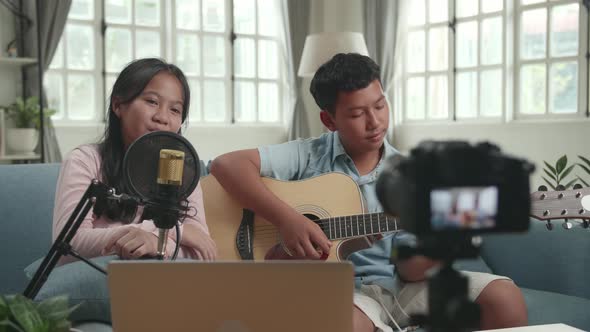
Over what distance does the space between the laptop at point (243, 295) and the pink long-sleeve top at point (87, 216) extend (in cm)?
58

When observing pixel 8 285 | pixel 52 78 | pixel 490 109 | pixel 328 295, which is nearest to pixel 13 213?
pixel 8 285

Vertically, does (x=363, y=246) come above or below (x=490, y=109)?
below

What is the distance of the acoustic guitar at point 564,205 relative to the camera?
1388 mm

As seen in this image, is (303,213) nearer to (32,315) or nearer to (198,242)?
(198,242)

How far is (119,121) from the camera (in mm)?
1734

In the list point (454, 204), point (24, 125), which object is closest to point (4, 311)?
point (454, 204)

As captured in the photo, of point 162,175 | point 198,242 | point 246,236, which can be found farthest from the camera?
point 246,236

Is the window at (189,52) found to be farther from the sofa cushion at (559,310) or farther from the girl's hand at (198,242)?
the sofa cushion at (559,310)

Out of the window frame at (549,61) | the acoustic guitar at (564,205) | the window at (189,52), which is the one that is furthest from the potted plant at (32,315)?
the window frame at (549,61)

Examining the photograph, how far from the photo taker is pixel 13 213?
200 cm

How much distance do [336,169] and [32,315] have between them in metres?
1.26

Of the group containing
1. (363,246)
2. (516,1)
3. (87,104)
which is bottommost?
(363,246)

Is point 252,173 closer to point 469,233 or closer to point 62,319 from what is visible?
point 62,319

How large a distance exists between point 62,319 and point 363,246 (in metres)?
1.14
